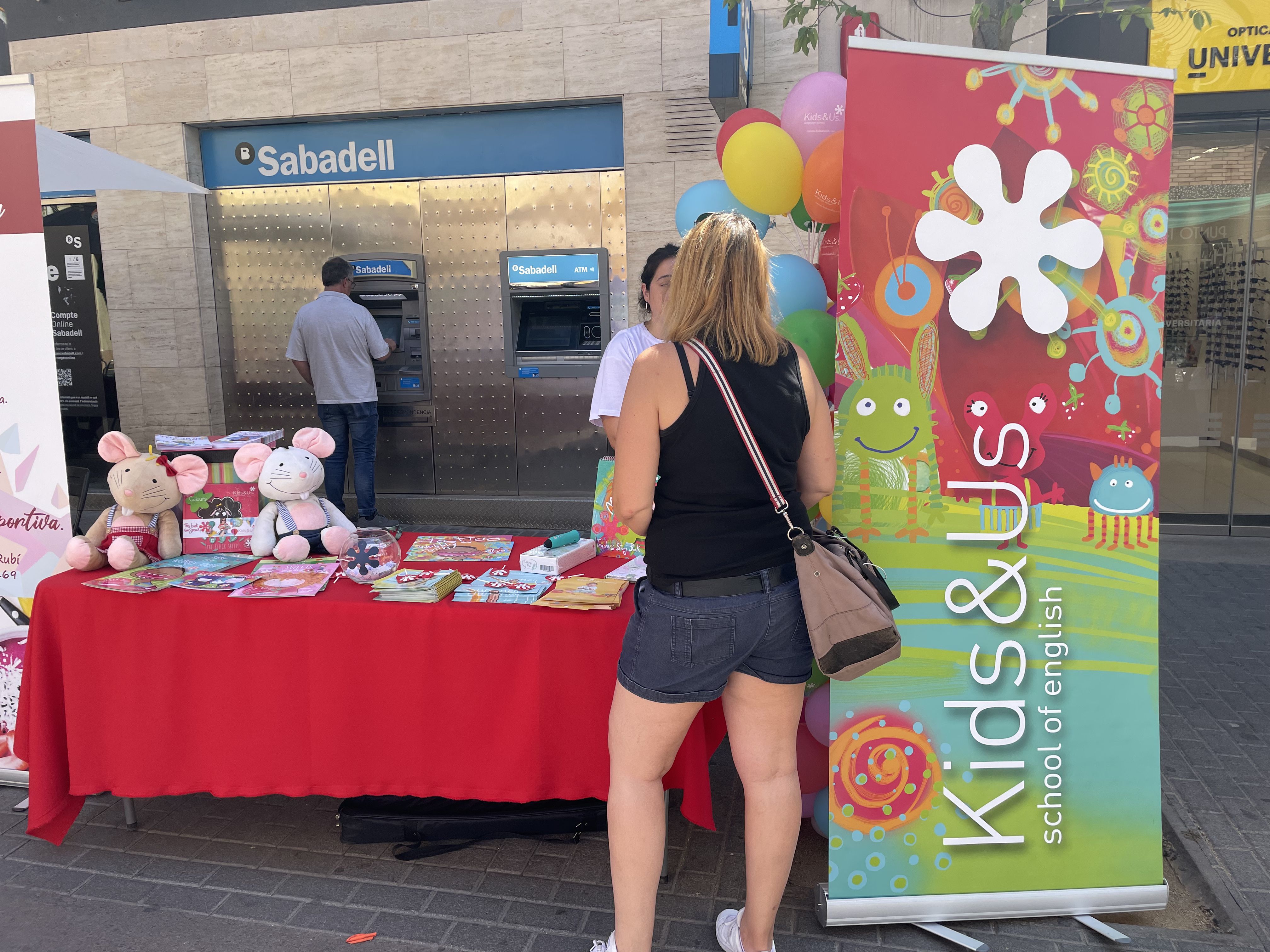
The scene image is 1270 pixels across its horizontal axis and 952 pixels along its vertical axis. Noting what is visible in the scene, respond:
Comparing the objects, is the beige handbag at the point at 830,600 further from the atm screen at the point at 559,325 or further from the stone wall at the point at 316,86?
the atm screen at the point at 559,325

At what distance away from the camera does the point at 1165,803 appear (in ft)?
10.0

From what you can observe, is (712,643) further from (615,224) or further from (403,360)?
(403,360)

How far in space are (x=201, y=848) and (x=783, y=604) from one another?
2.03 metres

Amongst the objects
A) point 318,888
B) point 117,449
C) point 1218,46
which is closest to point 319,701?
point 318,888

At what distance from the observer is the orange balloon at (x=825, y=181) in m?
2.71

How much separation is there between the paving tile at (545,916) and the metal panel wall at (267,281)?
531 centimetres

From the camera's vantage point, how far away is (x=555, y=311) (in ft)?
21.7

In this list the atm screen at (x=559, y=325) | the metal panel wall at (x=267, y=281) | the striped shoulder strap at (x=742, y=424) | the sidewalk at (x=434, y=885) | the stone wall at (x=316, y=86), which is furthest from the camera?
the metal panel wall at (x=267, y=281)

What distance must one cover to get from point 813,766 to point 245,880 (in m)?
1.68

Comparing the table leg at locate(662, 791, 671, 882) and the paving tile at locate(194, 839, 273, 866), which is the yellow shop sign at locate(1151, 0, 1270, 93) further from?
the paving tile at locate(194, 839, 273, 866)

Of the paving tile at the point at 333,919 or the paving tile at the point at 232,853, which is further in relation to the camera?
the paving tile at the point at 232,853

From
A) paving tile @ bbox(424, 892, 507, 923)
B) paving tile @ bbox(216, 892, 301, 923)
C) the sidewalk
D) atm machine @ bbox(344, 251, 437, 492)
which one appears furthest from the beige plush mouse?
atm machine @ bbox(344, 251, 437, 492)

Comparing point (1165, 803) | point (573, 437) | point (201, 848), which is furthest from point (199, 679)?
point (573, 437)

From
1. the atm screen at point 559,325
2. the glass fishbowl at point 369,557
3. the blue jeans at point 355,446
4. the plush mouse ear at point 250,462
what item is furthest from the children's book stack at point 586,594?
the blue jeans at point 355,446
